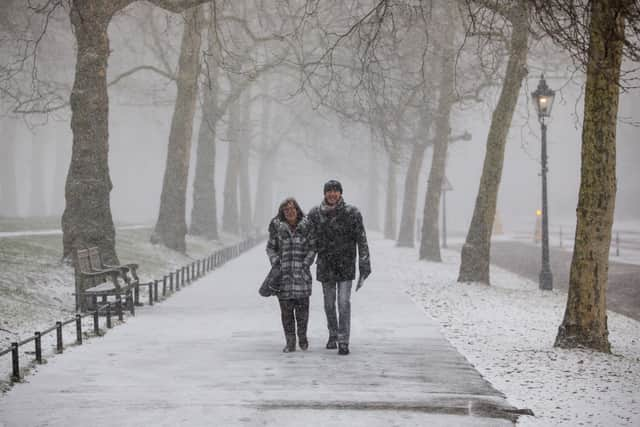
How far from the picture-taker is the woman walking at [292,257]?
8562mm

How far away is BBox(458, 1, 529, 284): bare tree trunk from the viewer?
15.9 meters

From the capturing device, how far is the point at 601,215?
8695 mm

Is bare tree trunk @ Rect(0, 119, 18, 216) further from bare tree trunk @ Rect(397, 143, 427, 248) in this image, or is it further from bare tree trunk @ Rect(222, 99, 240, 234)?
bare tree trunk @ Rect(397, 143, 427, 248)

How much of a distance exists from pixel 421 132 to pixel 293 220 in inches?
876

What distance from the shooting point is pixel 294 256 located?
8594mm

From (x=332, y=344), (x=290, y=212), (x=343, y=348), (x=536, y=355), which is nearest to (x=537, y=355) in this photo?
(x=536, y=355)

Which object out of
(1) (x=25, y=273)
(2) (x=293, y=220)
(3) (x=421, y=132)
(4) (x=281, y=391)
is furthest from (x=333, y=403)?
(3) (x=421, y=132)

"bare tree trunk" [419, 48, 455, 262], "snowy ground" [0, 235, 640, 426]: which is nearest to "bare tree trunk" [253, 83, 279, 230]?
"bare tree trunk" [419, 48, 455, 262]

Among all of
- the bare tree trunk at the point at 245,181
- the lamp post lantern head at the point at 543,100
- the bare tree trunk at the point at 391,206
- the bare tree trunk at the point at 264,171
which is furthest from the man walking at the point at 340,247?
the bare tree trunk at the point at 264,171

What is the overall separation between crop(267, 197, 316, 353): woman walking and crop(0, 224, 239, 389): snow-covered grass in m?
2.84

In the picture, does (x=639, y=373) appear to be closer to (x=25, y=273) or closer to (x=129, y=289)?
(x=129, y=289)

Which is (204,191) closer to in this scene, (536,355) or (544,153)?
(544,153)

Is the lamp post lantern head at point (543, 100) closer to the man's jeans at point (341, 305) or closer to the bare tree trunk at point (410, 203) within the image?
the man's jeans at point (341, 305)

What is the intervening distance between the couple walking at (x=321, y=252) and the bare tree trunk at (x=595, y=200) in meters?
2.53
